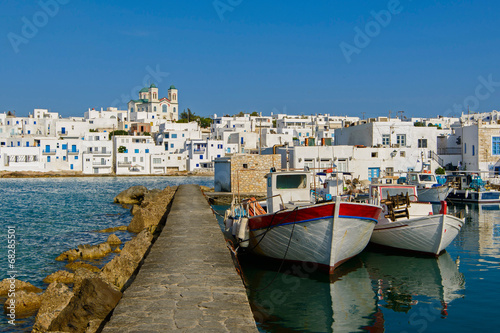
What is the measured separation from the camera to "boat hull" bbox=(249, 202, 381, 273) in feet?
42.9

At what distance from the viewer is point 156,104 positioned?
148 metres

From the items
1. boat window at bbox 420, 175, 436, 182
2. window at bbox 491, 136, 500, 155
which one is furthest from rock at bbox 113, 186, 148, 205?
window at bbox 491, 136, 500, 155

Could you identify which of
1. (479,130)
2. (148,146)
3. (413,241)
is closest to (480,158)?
(479,130)

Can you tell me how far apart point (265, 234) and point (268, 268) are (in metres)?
1.24

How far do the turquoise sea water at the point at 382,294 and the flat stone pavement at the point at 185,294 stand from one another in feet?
5.61

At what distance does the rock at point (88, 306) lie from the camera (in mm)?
8297

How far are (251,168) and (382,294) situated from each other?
76.9 feet

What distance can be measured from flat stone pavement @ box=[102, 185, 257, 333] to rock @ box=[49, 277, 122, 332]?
0.50m

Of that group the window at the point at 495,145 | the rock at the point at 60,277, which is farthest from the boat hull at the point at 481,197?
the rock at the point at 60,277

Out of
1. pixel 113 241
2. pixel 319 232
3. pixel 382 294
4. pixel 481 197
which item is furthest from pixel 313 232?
pixel 481 197

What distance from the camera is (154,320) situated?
6805 mm

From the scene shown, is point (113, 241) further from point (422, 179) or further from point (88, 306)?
point (422, 179)

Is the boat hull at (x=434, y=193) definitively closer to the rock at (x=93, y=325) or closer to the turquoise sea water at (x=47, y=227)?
the turquoise sea water at (x=47, y=227)

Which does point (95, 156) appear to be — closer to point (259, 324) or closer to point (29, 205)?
point (29, 205)
